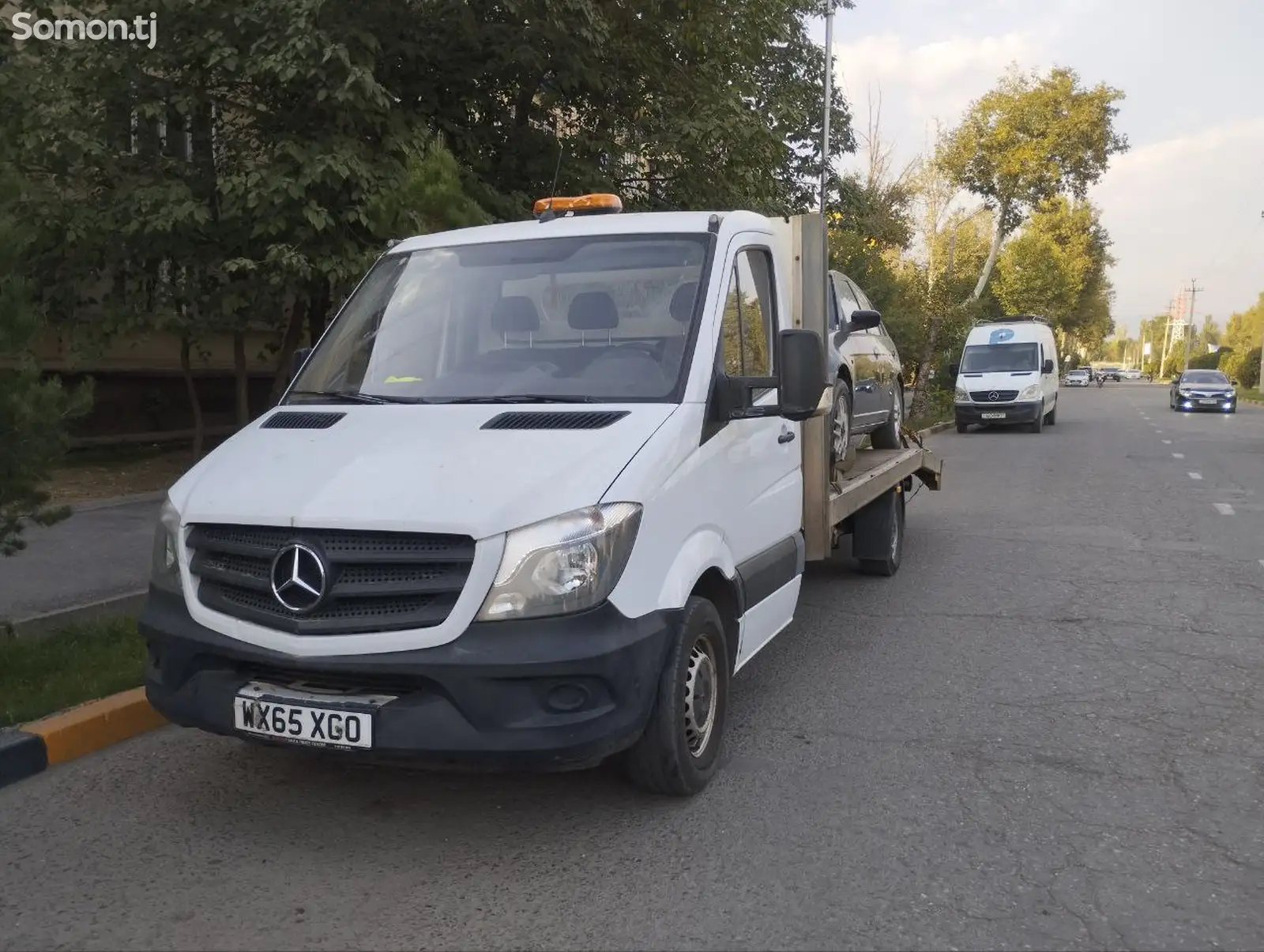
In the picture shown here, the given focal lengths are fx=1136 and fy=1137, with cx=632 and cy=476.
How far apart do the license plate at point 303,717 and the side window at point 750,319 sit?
1.97 meters

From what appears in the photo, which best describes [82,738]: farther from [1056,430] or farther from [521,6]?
[1056,430]

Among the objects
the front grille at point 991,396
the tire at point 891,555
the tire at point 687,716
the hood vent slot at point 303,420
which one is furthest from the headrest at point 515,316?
the front grille at point 991,396

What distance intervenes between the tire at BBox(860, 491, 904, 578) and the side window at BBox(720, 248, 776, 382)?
11.9 ft

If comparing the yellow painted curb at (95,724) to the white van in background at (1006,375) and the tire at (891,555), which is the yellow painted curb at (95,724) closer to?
the tire at (891,555)

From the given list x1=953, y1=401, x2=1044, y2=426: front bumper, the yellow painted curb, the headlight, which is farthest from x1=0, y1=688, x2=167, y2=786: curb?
x1=953, y1=401, x2=1044, y2=426: front bumper

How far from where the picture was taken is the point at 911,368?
33844mm

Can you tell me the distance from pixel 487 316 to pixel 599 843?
2.22 m

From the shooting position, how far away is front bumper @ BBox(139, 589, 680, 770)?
3.49 metres

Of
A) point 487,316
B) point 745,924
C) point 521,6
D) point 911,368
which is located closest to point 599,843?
point 745,924

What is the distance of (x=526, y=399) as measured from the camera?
437 centimetres

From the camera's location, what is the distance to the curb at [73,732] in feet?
14.8

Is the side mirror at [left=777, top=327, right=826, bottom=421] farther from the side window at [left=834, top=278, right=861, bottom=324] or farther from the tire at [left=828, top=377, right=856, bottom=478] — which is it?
the side window at [left=834, top=278, right=861, bottom=324]
